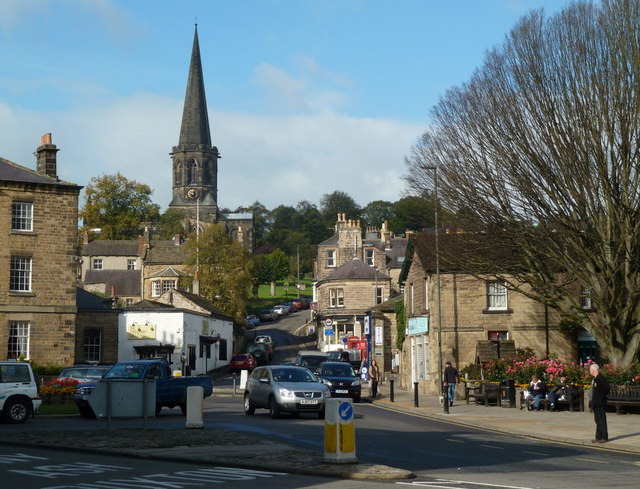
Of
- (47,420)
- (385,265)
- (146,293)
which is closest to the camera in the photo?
(47,420)

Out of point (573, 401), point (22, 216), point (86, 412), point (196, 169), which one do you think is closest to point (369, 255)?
point (196, 169)

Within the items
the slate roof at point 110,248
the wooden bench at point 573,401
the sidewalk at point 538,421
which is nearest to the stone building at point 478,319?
the sidewalk at point 538,421

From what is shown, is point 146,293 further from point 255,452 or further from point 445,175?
point 255,452

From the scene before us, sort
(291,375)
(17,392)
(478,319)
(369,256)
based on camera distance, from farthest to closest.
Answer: (369,256)
(478,319)
(291,375)
(17,392)

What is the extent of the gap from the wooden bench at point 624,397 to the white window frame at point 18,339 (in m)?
28.0

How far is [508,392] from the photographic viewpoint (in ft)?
117

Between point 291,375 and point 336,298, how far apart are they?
5814cm

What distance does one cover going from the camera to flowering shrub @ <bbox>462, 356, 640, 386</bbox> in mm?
32906

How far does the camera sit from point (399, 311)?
5406 centimetres

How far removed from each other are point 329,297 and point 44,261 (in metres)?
44.1

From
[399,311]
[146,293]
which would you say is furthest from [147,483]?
[146,293]

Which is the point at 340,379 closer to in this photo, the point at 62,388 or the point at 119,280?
the point at 62,388

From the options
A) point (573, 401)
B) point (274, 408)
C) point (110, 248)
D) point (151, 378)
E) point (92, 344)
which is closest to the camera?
point (274, 408)

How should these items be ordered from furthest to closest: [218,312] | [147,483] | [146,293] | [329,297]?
[146,293] → [329,297] → [218,312] → [147,483]
